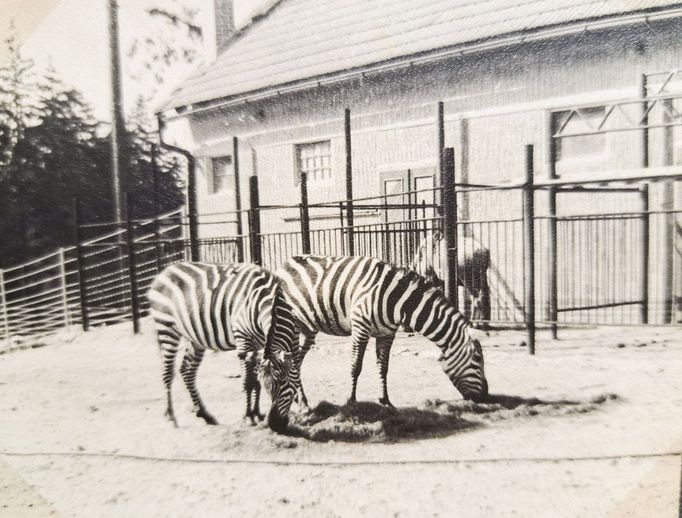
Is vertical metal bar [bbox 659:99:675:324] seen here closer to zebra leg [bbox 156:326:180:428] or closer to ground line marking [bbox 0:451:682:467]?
ground line marking [bbox 0:451:682:467]

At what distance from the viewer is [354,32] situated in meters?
9.16

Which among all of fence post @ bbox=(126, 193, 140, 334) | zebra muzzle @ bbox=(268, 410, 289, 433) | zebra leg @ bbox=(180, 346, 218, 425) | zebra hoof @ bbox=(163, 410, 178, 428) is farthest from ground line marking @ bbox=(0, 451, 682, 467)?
fence post @ bbox=(126, 193, 140, 334)

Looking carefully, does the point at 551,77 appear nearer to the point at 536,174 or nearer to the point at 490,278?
the point at 536,174

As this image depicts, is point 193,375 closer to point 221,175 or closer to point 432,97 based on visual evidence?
point 432,97

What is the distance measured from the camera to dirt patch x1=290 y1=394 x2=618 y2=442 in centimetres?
384

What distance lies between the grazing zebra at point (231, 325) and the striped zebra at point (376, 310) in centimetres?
45

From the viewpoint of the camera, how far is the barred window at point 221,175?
12.2 m

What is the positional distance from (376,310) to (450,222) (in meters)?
1.76

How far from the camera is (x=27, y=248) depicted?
481cm

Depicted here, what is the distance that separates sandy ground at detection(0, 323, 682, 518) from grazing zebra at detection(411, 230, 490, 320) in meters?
2.49

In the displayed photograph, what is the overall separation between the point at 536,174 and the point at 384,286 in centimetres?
447

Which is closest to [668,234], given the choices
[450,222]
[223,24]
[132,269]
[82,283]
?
[450,222]

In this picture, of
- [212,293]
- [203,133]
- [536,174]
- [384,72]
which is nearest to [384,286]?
[212,293]

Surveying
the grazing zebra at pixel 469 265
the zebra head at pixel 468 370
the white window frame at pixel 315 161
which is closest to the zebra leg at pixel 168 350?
the zebra head at pixel 468 370
